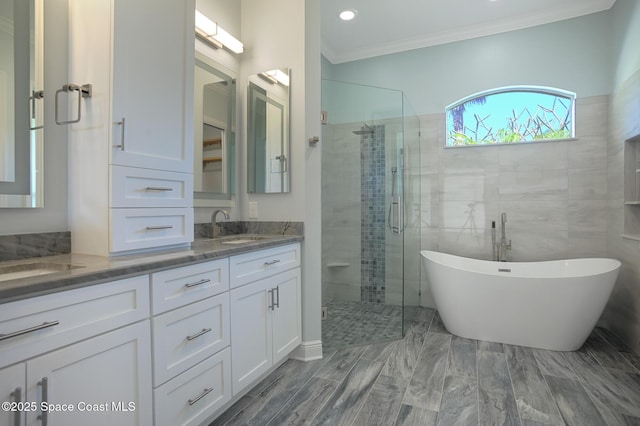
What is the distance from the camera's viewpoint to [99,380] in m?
1.05

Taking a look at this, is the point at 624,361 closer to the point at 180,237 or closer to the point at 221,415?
the point at 221,415

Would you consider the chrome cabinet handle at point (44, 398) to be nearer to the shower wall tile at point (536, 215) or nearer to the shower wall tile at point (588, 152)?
the shower wall tile at point (536, 215)

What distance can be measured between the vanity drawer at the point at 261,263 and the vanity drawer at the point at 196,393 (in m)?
0.38

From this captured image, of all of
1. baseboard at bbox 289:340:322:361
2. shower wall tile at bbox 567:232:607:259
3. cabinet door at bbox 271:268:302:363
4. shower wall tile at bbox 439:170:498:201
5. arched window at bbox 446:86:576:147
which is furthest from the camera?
shower wall tile at bbox 439:170:498:201

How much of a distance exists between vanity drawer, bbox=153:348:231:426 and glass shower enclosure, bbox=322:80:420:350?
150cm

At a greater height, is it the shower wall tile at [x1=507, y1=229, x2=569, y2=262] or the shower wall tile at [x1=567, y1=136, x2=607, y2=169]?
the shower wall tile at [x1=567, y1=136, x2=607, y2=169]

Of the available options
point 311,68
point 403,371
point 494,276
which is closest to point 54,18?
point 311,68

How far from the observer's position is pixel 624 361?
90.7 inches

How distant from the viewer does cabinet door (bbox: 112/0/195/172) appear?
4.56ft

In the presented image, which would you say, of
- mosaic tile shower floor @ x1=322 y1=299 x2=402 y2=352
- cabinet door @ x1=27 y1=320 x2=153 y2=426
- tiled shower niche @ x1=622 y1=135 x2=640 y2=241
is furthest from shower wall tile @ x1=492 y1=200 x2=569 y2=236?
cabinet door @ x1=27 y1=320 x2=153 y2=426

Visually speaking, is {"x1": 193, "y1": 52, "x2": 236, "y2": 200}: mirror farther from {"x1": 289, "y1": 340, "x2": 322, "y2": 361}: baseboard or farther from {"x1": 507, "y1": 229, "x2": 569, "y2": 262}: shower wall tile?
{"x1": 507, "y1": 229, "x2": 569, "y2": 262}: shower wall tile

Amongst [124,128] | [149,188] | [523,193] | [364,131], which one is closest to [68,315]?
[149,188]

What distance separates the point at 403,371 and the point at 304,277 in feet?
3.03

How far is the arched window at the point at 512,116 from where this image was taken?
3.20 meters
